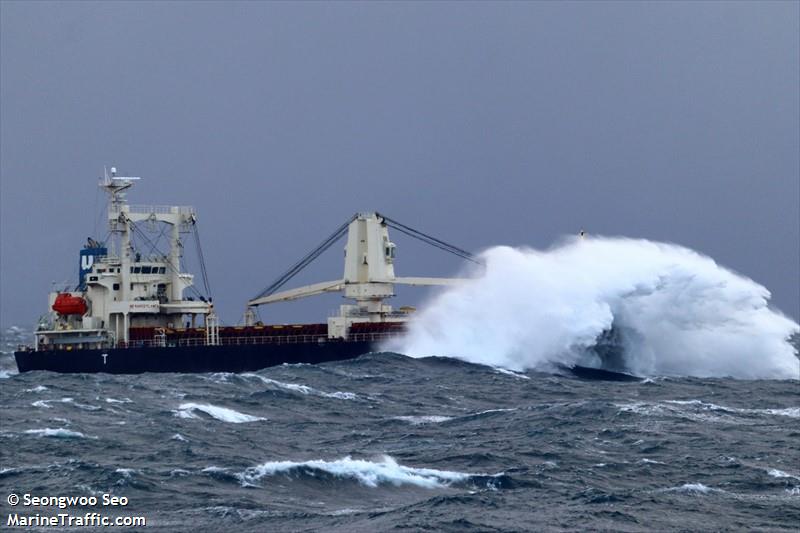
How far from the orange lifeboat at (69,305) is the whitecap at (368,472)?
43.1m

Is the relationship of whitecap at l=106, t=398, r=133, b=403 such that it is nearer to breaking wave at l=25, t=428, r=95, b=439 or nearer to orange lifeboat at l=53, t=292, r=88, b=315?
breaking wave at l=25, t=428, r=95, b=439

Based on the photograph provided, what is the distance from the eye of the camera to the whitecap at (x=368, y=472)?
30703 mm

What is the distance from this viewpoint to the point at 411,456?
34.0 metres

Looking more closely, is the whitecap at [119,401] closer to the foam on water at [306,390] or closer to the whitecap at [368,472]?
the foam on water at [306,390]

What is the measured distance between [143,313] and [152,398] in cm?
2477

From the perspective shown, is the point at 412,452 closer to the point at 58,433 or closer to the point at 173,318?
the point at 58,433

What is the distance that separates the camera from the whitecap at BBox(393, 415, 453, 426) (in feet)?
135

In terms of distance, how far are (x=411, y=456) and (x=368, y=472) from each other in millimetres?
2654

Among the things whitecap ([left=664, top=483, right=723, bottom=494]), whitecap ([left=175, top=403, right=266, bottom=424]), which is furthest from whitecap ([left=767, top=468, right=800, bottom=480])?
whitecap ([left=175, top=403, right=266, bottom=424])

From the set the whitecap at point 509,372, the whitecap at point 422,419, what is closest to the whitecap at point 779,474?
the whitecap at point 422,419

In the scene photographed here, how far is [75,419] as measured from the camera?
134 feet

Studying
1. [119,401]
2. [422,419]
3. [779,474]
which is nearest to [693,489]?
[779,474]

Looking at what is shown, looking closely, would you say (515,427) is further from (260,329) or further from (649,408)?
(260,329)

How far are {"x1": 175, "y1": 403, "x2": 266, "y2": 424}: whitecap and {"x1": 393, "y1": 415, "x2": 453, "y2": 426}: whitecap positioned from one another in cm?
500
